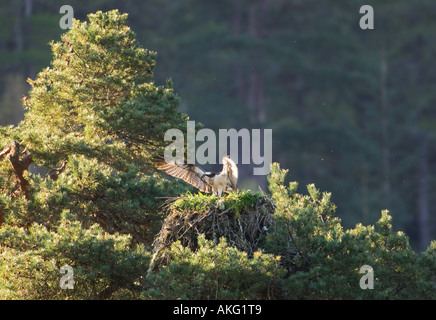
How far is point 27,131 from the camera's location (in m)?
16.0

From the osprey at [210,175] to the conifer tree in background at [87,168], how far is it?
101 cm

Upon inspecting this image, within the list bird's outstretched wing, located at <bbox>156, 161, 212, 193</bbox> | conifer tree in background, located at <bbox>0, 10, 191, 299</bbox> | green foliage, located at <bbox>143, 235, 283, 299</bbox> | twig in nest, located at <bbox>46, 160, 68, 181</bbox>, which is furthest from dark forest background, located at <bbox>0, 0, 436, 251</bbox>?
green foliage, located at <bbox>143, 235, 283, 299</bbox>

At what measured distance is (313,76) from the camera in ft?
151

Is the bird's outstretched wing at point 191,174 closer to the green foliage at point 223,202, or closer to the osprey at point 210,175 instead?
the osprey at point 210,175

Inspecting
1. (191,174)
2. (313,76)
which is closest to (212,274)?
(191,174)

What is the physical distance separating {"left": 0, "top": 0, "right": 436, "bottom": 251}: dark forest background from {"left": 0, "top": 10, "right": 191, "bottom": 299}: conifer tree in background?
23333 millimetres

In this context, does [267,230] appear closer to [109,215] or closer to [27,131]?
[109,215]

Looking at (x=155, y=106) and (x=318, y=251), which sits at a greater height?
(x=155, y=106)

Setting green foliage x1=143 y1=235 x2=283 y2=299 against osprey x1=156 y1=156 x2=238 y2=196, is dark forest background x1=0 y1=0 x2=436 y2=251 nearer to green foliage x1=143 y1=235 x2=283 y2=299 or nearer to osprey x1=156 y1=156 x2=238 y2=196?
osprey x1=156 y1=156 x2=238 y2=196

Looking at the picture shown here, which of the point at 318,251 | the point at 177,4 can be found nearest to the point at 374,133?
the point at 177,4

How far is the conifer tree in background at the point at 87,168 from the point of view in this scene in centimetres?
1359

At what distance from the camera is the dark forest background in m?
43.1

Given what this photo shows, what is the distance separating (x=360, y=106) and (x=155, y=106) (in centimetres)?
3032

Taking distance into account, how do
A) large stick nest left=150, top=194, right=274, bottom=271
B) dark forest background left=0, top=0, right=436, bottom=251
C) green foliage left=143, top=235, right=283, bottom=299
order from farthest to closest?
dark forest background left=0, top=0, right=436, bottom=251
large stick nest left=150, top=194, right=274, bottom=271
green foliage left=143, top=235, right=283, bottom=299
